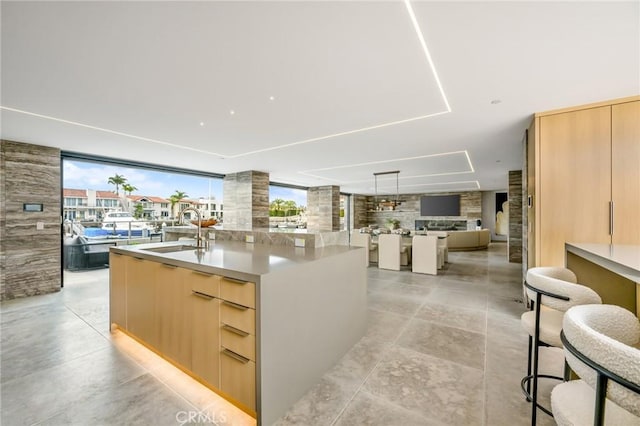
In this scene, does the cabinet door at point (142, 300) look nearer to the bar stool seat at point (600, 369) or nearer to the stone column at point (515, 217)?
the bar stool seat at point (600, 369)

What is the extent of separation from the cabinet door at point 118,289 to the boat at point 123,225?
14.8 feet

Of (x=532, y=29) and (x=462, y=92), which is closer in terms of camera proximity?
(x=532, y=29)

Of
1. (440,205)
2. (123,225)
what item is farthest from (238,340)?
(440,205)

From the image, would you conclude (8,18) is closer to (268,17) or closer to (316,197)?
(268,17)

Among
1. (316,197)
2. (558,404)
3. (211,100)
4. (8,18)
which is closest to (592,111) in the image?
(558,404)

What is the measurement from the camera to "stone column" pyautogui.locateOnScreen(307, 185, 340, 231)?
401 inches

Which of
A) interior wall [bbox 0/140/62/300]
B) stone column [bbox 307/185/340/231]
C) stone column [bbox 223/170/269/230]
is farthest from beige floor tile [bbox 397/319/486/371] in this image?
stone column [bbox 307/185/340/231]

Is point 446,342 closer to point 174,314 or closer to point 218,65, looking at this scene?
point 174,314

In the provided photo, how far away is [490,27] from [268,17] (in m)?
1.41

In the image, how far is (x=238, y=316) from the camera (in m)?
1.56

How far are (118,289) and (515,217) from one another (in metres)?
8.25

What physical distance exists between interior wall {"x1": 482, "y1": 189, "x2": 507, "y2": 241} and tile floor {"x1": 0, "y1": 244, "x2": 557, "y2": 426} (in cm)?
1039

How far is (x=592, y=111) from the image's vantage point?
273 centimetres

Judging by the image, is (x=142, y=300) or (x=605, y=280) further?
(x=142, y=300)
